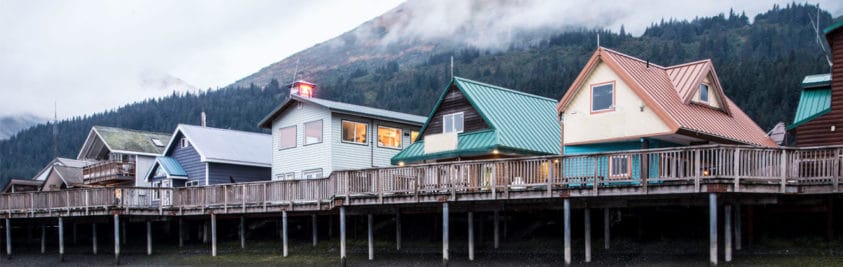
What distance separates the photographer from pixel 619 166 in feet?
94.5

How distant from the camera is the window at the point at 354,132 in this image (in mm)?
45719

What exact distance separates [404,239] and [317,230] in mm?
5894

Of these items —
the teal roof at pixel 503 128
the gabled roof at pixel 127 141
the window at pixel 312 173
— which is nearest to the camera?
the teal roof at pixel 503 128

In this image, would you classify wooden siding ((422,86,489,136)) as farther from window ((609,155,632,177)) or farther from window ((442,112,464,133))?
window ((609,155,632,177))

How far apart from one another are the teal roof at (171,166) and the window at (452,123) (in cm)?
2076

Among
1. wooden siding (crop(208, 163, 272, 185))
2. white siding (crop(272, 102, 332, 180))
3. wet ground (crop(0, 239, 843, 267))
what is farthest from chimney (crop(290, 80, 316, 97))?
wet ground (crop(0, 239, 843, 267))

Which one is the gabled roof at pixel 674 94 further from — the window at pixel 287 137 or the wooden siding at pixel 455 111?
the window at pixel 287 137

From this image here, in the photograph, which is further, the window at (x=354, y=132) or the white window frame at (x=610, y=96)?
the window at (x=354, y=132)

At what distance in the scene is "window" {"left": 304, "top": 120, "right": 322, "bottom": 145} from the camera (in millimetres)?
45906

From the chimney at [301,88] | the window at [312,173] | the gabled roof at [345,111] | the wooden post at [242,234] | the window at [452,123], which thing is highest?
the chimney at [301,88]

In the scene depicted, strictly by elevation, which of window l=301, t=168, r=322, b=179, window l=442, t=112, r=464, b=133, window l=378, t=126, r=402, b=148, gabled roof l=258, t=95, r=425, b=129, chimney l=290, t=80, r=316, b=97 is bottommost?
window l=301, t=168, r=322, b=179

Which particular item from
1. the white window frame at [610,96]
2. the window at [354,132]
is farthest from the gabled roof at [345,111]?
the white window frame at [610,96]

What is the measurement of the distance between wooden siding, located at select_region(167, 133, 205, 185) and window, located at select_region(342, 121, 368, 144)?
1152 centimetres

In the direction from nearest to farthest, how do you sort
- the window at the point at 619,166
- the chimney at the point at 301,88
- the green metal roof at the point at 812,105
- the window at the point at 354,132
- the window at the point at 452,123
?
the window at the point at 619,166, the green metal roof at the point at 812,105, the window at the point at 452,123, the window at the point at 354,132, the chimney at the point at 301,88
